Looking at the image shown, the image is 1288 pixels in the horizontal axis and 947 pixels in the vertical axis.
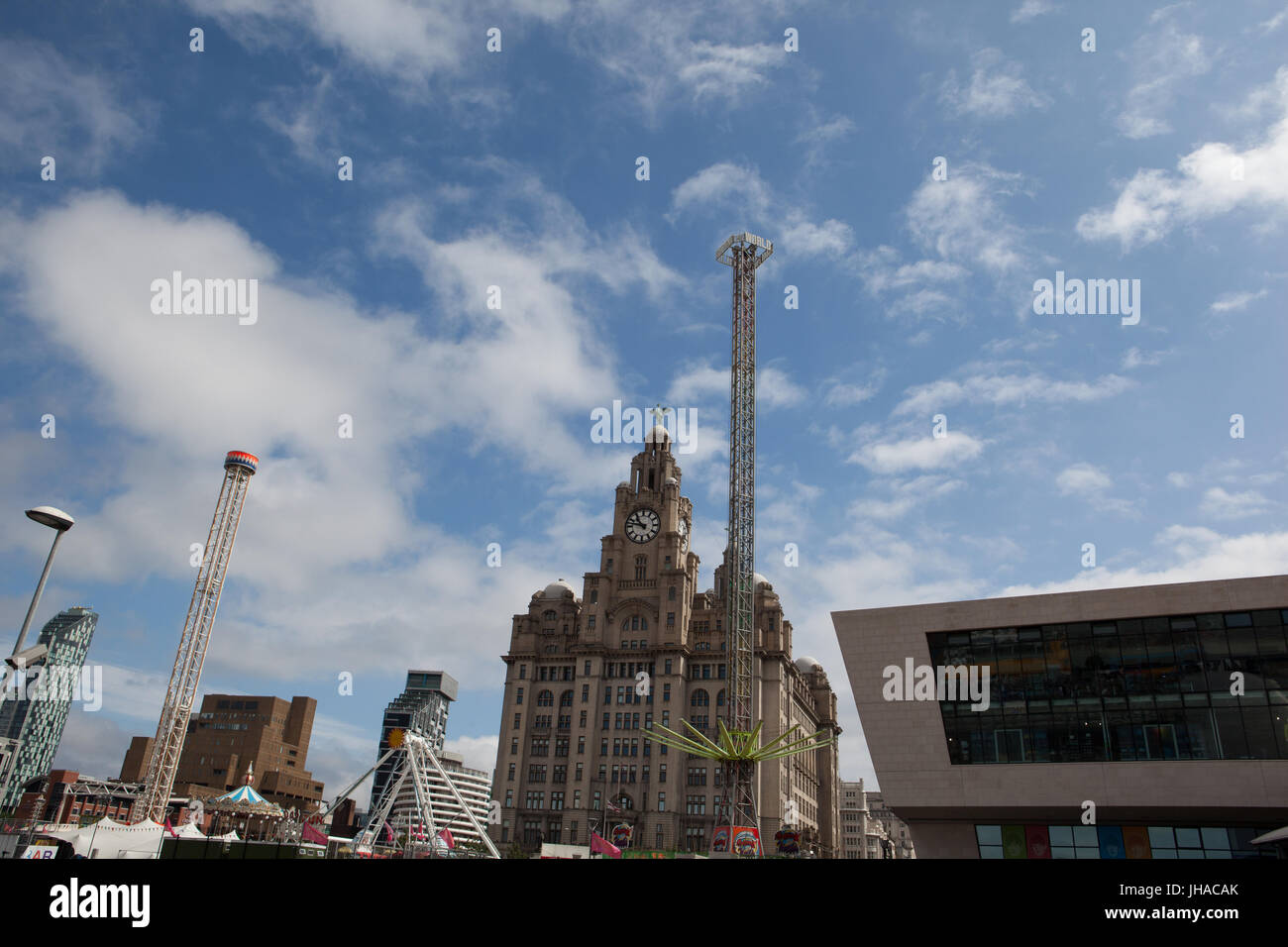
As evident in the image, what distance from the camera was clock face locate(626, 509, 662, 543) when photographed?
118 meters

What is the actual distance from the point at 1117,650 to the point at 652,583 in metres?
72.8

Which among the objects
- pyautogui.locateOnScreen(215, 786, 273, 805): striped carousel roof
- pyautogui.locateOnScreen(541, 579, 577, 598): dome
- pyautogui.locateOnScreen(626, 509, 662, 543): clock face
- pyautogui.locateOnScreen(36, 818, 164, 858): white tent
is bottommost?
pyautogui.locateOnScreen(36, 818, 164, 858): white tent

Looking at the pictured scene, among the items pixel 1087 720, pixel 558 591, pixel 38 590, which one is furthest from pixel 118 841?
pixel 558 591

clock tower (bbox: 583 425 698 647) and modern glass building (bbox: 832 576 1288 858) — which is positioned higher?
clock tower (bbox: 583 425 698 647)

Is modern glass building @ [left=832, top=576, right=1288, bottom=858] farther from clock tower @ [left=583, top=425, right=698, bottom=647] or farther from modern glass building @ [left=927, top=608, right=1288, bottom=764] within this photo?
clock tower @ [left=583, top=425, right=698, bottom=647]

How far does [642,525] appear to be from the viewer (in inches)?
4690

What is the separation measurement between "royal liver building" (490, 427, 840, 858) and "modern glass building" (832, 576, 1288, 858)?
54282mm

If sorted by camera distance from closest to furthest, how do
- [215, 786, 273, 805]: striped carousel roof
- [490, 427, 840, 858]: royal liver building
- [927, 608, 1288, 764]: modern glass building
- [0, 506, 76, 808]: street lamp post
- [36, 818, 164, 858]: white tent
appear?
[0, 506, 76, 808]: street lamp post < [927, 608, 1288, 764]: modern glass building < [36, 818, 164, 858]: white tent < [215, 786, 273, 805]: striped carousel roof < [490, 427, 840, 858]: royal liver building

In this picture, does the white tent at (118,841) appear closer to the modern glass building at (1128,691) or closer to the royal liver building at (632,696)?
the modern glass building at (1128,691)

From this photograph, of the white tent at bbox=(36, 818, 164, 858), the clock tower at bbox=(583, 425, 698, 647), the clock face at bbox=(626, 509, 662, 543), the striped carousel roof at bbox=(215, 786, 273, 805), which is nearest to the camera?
the white tent at bbox=(36, 818, 164, 858)

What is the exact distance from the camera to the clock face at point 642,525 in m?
118

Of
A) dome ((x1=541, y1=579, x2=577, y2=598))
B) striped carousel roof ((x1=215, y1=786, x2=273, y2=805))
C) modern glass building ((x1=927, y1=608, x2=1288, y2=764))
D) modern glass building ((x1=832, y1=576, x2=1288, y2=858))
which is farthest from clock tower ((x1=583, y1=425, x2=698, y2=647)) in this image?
modern glass building ((x1=927, y1=608, x2=1288, y2=764))

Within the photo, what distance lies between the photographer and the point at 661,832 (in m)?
99.4
